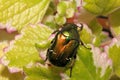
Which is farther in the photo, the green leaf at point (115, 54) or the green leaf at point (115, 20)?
the green leaf at point (115, 20)

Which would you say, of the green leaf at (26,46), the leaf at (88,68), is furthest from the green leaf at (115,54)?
the green leaf at (26,46)

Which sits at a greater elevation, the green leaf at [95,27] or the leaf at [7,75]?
the green leaf at [95,27]

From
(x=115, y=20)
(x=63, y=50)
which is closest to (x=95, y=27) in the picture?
(x=115, y=20)

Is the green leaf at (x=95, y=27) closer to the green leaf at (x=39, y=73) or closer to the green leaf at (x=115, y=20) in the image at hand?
the green leaf at (x=115, y=20)

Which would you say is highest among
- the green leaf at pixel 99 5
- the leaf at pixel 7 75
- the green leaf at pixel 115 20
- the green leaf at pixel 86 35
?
the green leaf at pixel 99 5

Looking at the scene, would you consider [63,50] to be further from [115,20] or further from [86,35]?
[115,20]

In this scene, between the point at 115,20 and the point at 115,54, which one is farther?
the point at 115,20
